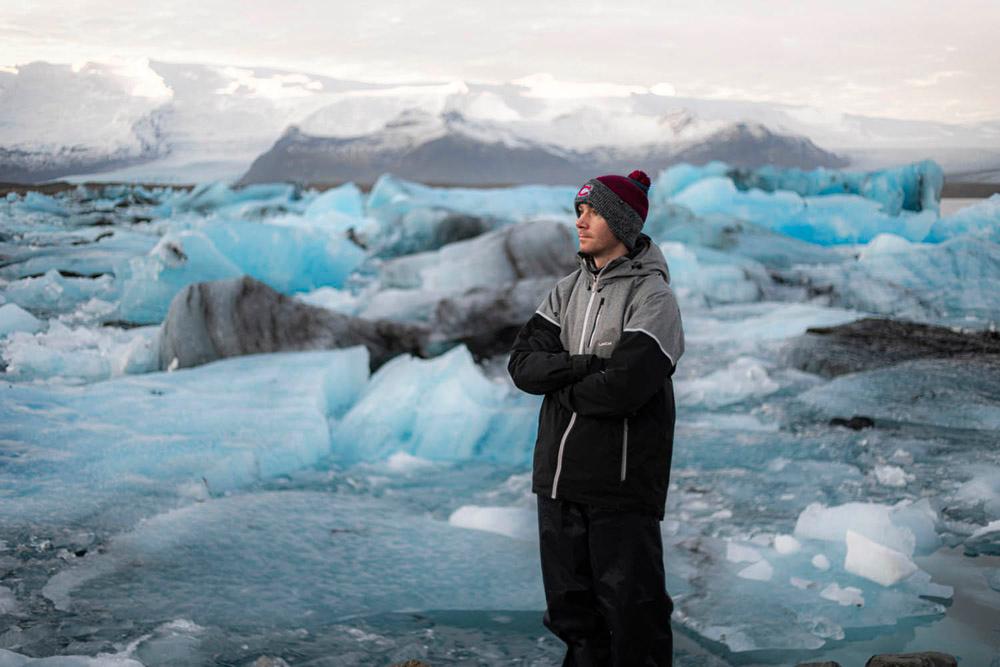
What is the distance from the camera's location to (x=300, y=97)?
36.3 ft

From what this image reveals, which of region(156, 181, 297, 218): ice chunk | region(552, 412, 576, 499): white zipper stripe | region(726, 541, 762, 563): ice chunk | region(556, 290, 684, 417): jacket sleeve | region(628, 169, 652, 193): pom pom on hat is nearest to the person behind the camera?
region(556, 290, 684, 417): jacket sleeve

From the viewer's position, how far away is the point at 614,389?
1.75m

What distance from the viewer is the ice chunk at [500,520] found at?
3.41 meters

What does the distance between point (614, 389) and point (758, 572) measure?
1.57 meters

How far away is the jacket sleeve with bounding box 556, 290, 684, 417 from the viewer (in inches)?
68.7

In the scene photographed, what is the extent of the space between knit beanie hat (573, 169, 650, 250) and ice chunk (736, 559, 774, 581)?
1561 mm

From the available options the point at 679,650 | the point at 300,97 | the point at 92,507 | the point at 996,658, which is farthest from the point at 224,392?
the point at 300,97

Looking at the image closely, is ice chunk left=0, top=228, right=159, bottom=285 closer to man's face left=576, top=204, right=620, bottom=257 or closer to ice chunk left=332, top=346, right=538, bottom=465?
ice chunk left=332, top=346, right=538, bottom=465

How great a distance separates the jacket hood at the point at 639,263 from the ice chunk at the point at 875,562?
1.57m

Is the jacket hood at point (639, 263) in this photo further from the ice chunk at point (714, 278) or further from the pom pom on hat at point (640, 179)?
the ice chunk at point (714, 278)

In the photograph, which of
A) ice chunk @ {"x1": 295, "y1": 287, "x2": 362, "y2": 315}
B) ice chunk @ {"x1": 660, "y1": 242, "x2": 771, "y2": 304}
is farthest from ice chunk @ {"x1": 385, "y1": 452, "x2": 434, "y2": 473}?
ice chunk @ {"x1": 660, "y1": 242, "x2": 771, "y2": 304}

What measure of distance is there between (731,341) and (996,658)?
17.5 feet

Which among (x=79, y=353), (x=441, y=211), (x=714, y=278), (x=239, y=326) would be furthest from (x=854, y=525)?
(x=441, y=211)

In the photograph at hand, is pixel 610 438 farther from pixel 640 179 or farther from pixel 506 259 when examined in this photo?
pixel 506 259
